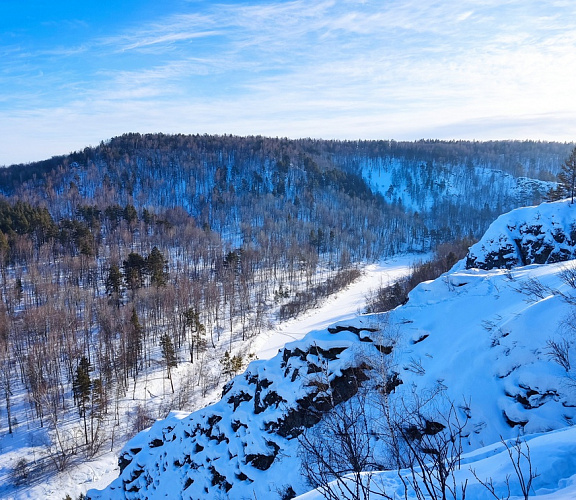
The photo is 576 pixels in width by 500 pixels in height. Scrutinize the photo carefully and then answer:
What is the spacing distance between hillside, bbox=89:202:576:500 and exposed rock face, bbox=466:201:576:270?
17.4 metres

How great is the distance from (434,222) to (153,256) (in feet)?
374

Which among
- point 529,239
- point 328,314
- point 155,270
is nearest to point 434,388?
point 529,239

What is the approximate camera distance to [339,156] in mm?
181375

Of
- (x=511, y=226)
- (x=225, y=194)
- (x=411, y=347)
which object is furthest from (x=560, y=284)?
(x=225, y=194)

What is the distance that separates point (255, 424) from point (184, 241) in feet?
244

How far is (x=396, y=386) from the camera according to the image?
46.9 feet

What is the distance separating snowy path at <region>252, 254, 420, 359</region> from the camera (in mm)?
49312

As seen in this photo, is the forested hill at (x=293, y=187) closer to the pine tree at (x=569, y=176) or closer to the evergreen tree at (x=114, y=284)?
the evergreen tree at (x=114, y=284)

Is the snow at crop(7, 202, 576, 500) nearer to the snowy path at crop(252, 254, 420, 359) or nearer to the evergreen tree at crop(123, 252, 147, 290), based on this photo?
the snowy path at crop(252, 254, 420, 359)

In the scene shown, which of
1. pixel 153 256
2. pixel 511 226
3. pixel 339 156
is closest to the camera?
pixel 511 226

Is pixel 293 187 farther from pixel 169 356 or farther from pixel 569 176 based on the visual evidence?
pixel 169 356

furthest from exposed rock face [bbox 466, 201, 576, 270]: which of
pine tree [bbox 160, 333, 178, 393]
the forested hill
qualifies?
the forested hill

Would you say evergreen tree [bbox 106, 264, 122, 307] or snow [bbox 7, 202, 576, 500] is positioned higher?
snow [bbox 7, 202, 576, 500]

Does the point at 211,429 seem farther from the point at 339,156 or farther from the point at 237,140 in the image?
the point at 339,156
